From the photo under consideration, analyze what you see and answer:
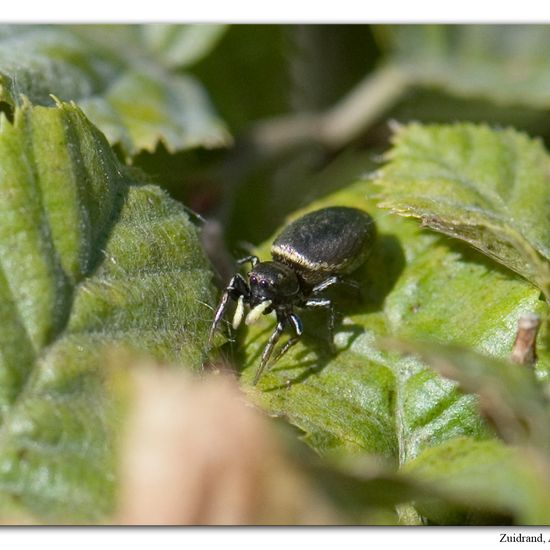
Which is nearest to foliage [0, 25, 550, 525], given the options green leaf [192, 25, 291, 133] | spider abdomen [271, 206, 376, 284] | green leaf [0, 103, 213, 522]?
green leaf [0, 103, 213, 522]

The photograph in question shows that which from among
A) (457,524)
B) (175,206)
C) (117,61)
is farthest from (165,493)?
(117,61)

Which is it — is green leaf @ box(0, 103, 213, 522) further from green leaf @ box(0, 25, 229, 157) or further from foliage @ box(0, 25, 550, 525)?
green leaf @ box(0, 25, 229, 157)

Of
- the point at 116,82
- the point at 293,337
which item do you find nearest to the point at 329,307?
the point at 293,337

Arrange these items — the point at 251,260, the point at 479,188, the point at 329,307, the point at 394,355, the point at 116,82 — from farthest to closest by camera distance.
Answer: the point at 116,82 → the point at 251,260 → the point at 479,188 → the point at 329,307 → the point at 394,355

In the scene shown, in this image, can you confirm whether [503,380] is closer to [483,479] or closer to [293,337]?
[483,479]

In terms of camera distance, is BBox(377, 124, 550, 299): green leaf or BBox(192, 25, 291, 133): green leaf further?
BBox(192, 25, 291, 133): green leaf

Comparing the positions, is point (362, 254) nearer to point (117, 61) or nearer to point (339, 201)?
point (339, 201)
